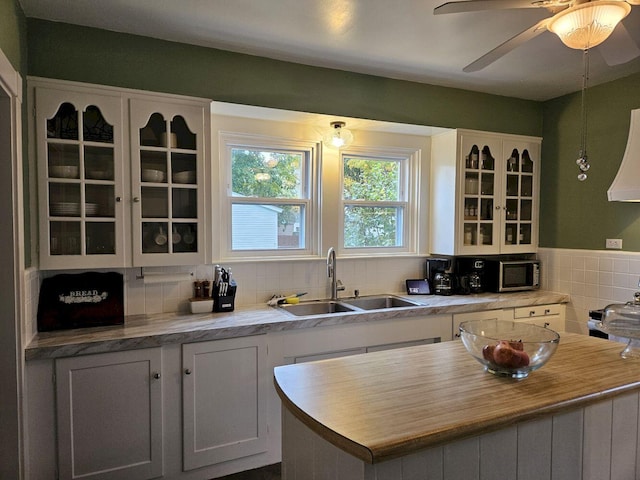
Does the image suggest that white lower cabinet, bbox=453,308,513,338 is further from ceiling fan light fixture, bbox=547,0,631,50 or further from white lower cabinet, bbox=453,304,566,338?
ceiling fan light fixture, bbox=547,0,631,50

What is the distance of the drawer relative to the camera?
315cm

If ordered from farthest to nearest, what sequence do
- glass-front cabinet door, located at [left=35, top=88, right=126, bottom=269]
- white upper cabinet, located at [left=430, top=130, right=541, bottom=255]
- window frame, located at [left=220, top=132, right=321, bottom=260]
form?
white upper cabinet, located at [left=430, top=130, right=541, bottom=255] → window frame, located at [left=220, top=132, right=321, bottom=260] → glass-front cabinet door, located at [left=35, top=88, right=126, bottom=269]

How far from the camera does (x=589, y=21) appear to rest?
4.86 ft

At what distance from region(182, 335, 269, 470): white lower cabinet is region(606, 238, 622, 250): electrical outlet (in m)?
2.65

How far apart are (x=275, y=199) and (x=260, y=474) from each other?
179cm

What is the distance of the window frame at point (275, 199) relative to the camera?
2.94 meters

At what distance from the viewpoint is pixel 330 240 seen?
325 cm

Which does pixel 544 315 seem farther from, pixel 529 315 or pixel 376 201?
pixel 376 201

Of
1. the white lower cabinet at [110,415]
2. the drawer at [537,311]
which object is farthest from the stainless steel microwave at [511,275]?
the white lower cabinet at [110,415]

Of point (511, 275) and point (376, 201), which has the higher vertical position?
point (376, 201)

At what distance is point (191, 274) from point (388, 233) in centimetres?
168

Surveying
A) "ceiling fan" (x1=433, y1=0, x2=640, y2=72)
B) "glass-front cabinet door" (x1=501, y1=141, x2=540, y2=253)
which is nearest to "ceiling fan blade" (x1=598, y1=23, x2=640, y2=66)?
"ceiling fan" (x1=433, y1=0, x2=640, y2=72)

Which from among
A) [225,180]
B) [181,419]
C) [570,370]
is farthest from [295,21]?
[181,419]

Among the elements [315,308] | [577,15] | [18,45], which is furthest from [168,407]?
[577,15]
